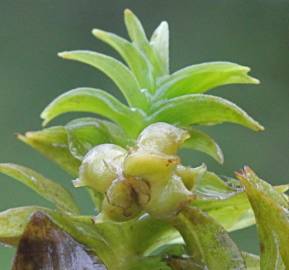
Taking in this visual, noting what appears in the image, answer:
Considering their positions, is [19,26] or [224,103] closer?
[224,103]

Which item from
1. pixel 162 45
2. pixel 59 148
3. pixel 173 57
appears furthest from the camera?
pixel 173 57

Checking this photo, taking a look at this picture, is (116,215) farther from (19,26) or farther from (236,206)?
(19,26)

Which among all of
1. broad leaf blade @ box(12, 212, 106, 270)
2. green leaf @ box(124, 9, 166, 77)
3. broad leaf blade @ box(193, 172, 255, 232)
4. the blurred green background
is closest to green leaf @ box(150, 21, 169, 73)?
green leaf @ box(124, 9, 166, 77)

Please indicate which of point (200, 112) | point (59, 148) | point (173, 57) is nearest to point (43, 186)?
point (59, 148)

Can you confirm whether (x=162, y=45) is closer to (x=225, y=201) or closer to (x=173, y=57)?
(x=225, y=201)

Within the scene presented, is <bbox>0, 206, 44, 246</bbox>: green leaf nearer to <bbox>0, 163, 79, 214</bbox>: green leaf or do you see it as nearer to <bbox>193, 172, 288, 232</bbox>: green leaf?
<bbox>0, 163, 79, 214</bbox>: green leaf

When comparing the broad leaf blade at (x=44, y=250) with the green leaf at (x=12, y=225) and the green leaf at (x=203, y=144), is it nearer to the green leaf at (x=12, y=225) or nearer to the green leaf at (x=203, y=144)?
the green leaf at (x=12, y=225)

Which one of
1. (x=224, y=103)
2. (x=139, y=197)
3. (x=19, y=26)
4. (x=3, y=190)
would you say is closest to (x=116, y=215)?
(x=139, y=197)
